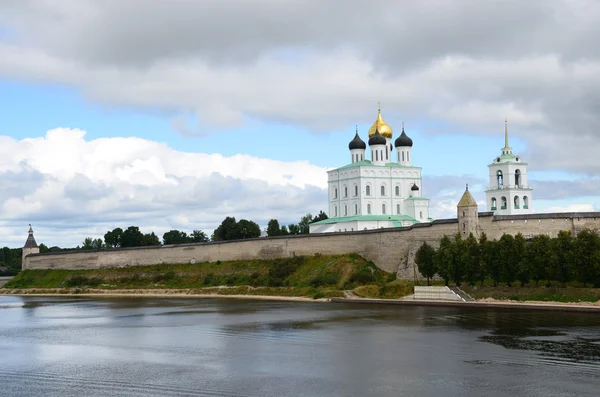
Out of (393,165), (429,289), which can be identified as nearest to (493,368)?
(429,289)

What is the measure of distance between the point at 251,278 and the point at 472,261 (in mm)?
14309

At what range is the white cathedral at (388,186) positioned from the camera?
49.8 metres

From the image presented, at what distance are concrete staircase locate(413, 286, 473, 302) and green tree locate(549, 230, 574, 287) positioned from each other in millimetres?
3387

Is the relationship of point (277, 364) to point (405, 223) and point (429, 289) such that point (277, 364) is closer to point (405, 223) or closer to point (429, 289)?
point (429, 289)

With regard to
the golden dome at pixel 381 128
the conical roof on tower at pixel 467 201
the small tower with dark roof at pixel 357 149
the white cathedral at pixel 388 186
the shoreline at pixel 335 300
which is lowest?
the shoreline at pixel 335 300

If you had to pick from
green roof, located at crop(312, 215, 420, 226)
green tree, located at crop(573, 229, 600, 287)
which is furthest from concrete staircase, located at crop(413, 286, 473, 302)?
green roof, located at crop(312, 215, 420, 226)

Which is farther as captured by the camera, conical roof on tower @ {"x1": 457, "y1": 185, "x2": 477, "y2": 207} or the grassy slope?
the grassy slope

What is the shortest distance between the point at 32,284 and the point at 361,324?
1355 inches

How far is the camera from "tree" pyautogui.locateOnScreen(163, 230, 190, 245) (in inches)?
2715

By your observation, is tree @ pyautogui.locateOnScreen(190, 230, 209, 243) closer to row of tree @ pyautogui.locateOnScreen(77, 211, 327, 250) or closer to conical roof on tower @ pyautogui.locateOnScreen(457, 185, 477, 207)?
row of tree @ pyautogui.locateOnScreen(77, 211, 327, 250)

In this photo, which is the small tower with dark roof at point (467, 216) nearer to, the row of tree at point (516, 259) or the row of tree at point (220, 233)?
the row of tree at point (516, 259)

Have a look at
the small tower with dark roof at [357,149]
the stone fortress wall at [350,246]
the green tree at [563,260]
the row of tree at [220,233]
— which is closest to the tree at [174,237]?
the row of tree at [220,233]

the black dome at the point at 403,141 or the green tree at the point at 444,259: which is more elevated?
the black dome at the point at 403,141

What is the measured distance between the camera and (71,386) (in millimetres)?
14766
